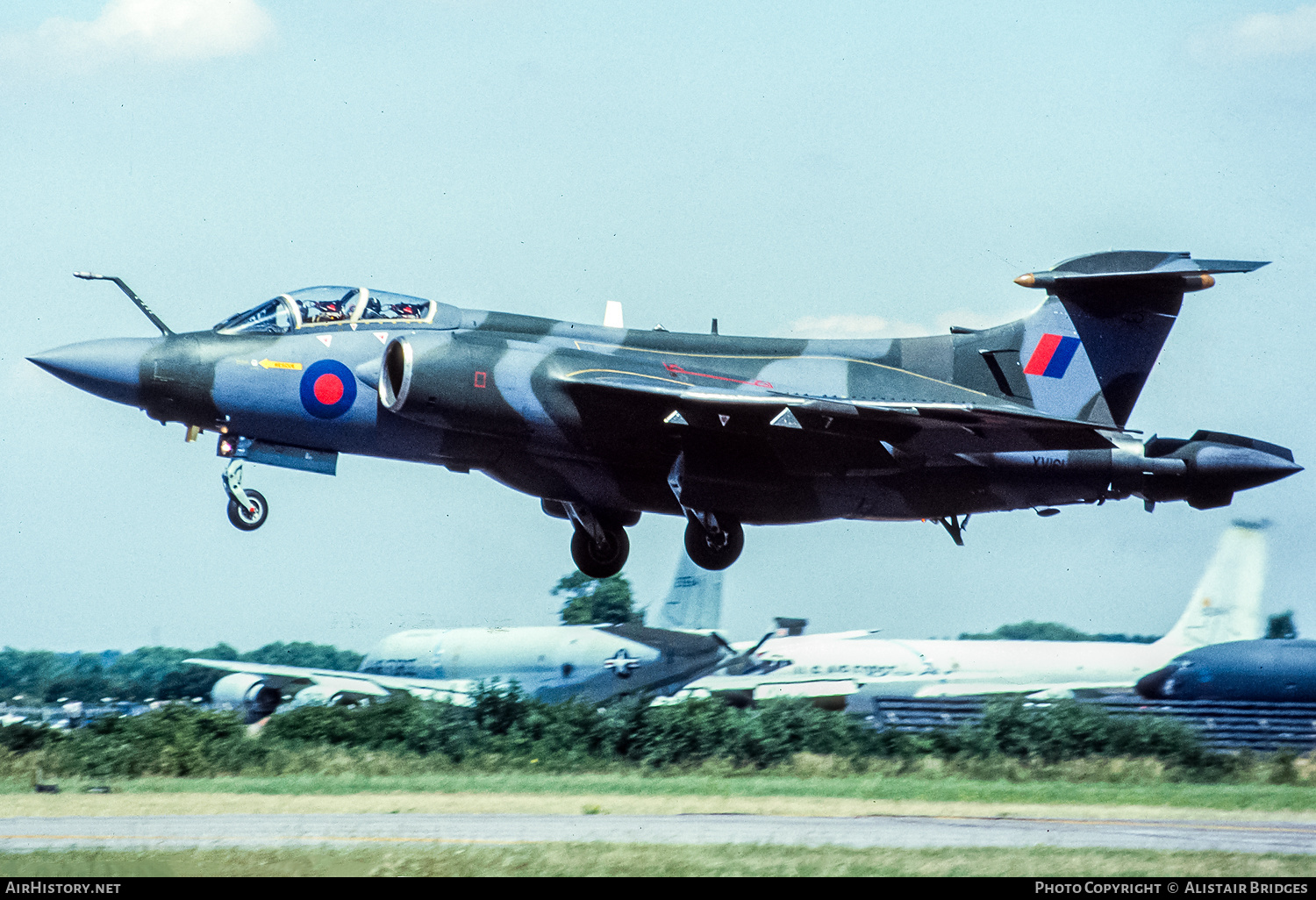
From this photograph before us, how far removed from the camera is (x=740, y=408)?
14.7m

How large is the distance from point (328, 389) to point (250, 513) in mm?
1613

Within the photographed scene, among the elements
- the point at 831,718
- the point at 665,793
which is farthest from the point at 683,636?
the point at 665,793

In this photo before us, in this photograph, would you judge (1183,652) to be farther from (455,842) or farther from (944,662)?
(455,842)

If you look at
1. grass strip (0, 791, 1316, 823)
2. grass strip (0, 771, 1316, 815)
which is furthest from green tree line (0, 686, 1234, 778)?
grass strip (0, 791, 1316, 823)

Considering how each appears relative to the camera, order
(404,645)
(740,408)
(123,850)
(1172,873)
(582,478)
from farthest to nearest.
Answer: (404,645) → (582,478) → (740,408) → (123,850) → (1172,873)

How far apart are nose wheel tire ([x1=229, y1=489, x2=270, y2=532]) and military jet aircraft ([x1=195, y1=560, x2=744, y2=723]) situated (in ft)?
52.7

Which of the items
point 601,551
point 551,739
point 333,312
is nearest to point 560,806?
point 601,551

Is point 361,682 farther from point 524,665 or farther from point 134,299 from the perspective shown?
point 134,299

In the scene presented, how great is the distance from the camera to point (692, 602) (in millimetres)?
32719

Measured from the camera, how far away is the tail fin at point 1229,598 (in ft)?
99.2

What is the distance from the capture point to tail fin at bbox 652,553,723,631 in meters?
32.6

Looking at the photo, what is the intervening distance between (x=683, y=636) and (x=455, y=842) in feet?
58.5

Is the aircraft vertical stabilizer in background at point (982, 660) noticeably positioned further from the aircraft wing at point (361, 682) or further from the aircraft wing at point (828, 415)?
the aircraft wing at point (828, 415)

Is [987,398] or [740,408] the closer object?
[740,408]
